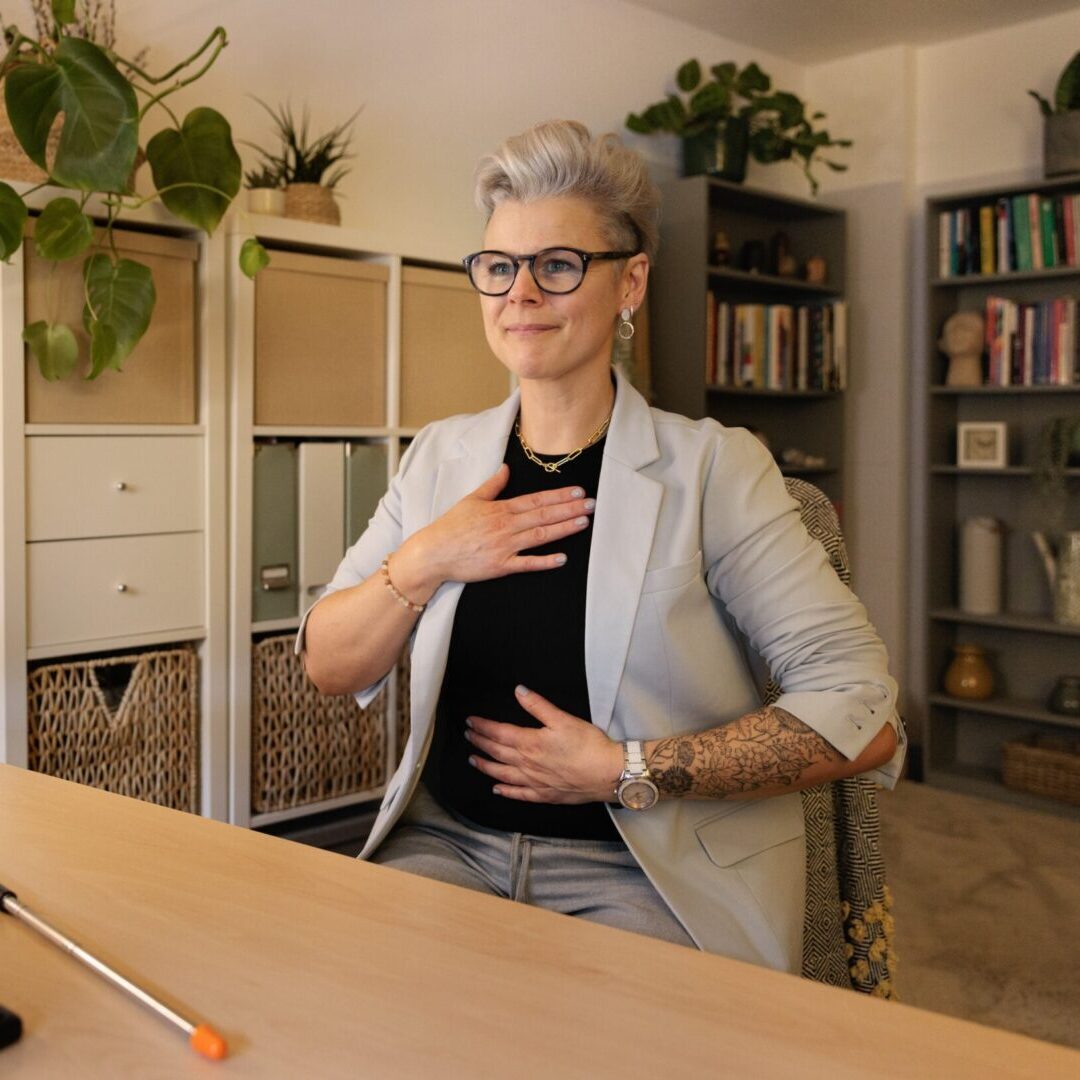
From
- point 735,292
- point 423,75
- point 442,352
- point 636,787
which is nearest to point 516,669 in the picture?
point 636,787

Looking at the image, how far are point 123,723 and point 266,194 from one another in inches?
51.4

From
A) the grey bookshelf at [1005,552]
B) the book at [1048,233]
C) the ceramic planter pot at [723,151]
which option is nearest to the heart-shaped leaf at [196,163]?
the ceramic planter pot at [723,151]

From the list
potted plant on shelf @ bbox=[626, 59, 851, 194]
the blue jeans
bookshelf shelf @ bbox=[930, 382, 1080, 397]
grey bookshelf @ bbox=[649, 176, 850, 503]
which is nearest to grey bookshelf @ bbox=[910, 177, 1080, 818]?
bookshelf shelf @ bbox=[930, 382, 1080, 397]

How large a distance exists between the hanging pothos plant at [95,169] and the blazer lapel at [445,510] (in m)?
1.00

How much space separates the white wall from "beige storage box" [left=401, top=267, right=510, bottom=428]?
102mm

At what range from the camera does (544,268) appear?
1589 mm

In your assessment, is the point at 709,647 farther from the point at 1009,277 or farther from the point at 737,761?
the point at 1009,277

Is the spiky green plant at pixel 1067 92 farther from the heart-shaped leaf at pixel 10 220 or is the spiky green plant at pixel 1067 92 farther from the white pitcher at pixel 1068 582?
the heart-shaped leaf at pixel 10 220

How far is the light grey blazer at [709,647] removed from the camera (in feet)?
4.60

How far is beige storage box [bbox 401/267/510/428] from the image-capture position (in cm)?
314

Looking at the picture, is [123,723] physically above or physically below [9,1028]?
below

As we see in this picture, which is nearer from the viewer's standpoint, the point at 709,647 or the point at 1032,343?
the point at 709,647

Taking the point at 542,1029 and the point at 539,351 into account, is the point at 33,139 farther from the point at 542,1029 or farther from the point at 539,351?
the point at 542,1029

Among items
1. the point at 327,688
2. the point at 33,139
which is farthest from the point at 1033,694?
the point at 33,139
